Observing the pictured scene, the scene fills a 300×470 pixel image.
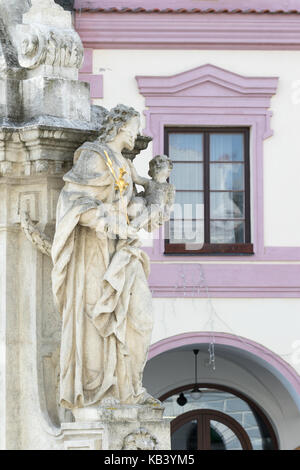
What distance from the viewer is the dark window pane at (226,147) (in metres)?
28.0

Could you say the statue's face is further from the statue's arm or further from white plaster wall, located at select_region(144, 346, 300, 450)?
white plaster wall, located at select_region(144, 346, 300, 450)

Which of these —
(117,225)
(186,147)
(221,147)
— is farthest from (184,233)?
(117,225)

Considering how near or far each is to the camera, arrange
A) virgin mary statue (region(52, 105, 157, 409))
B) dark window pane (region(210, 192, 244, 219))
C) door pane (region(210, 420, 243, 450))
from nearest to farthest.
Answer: virgin mary statue (region(52, 105, 157, 409)) < dark window pane (region(210, 192, 244, 219)) < door pane (region(210, 420, 243, 450))

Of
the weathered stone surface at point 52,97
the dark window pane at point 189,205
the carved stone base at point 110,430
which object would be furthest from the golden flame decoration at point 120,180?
the dark window pane at point 189,205

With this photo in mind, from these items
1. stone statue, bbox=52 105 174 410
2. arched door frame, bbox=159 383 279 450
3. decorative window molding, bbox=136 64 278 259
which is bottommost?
stone statue, bbox=52 105 174 410

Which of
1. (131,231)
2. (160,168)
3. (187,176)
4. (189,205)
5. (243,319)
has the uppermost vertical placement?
(187,176)

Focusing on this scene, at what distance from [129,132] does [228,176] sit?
1504 cm

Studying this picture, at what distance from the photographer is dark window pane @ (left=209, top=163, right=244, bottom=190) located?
2802 cm

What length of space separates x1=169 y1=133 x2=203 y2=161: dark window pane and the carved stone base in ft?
50.6

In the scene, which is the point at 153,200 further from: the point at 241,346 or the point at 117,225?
the point at 241,346

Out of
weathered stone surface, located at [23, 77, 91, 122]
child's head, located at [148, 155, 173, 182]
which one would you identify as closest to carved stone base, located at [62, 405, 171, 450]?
child's head, located at [148, 155, 173, 182]

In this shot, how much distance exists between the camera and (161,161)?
1350 centimetres

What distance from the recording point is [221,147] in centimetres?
2808
